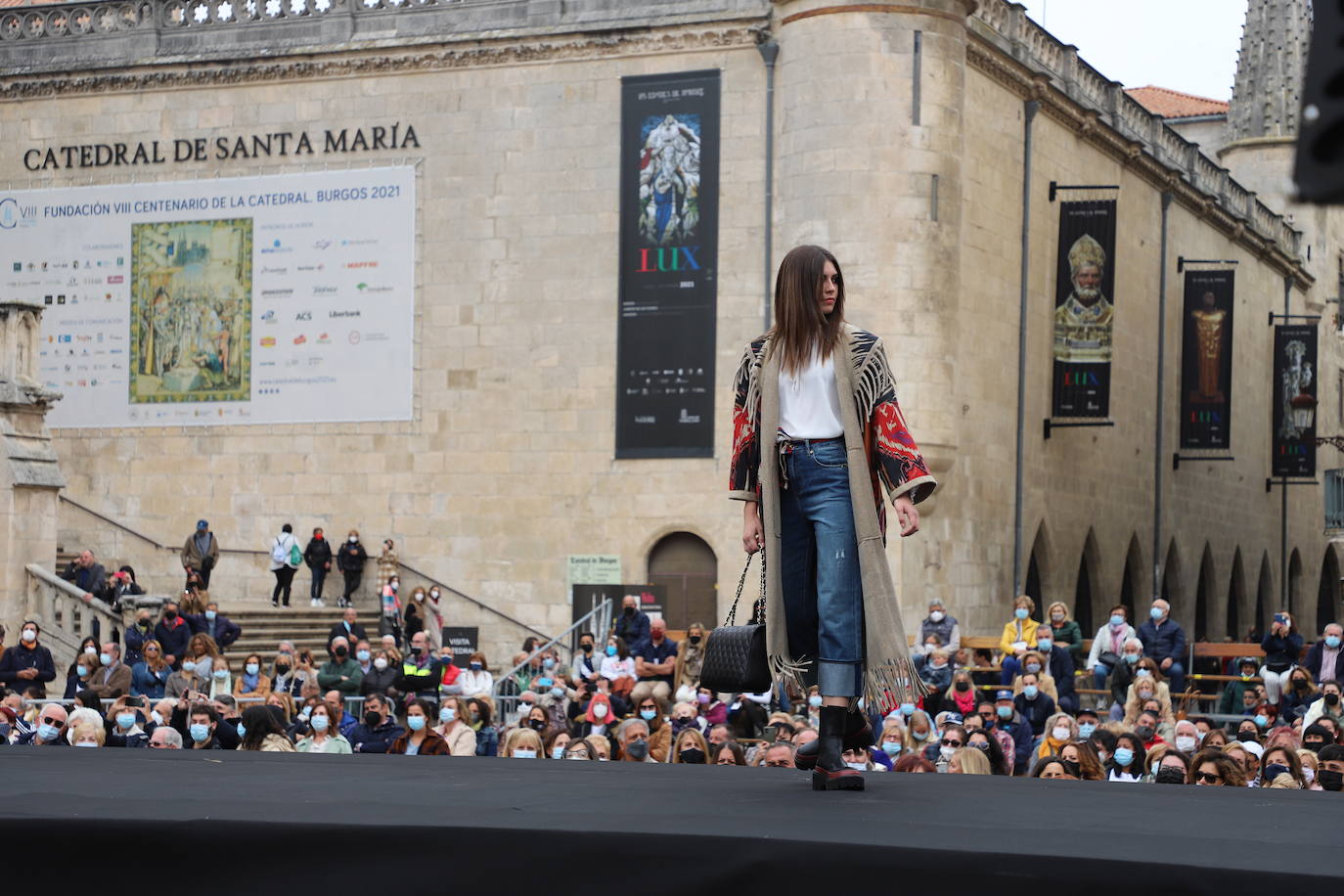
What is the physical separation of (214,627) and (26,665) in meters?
3.76

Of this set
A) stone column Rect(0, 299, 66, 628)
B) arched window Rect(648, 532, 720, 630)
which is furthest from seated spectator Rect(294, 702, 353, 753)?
arched window Rect(648, 532, 720, 630)

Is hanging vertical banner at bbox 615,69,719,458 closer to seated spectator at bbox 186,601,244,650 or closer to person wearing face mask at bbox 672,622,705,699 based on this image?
person wearing face mask at bbox 672,622,705,699

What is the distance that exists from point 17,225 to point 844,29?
48.8ft

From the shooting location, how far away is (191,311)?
33.2m

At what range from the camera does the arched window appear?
98.6 feet

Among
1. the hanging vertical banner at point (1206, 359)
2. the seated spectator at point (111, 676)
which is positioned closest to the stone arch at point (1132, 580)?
the hanging vertical banner at point (1206, 359)

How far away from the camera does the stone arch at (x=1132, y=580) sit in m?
39.9

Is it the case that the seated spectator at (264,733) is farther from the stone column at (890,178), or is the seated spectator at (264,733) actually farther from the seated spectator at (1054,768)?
the stone column at (890,178)

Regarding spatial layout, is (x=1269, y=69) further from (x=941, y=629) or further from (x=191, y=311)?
(x=941, y=629)

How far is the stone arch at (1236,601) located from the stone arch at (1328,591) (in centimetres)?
839

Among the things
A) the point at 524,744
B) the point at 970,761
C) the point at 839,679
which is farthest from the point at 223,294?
the point at 839,679

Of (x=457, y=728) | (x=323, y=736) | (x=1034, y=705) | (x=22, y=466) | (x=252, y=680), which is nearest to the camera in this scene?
(x=323, y=736)

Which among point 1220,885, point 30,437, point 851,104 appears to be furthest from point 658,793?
point 851,104

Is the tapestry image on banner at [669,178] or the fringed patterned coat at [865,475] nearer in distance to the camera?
the fringed patterned coat at [865,475]
